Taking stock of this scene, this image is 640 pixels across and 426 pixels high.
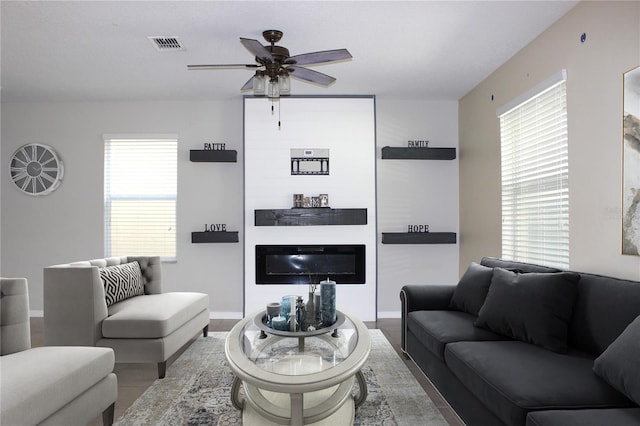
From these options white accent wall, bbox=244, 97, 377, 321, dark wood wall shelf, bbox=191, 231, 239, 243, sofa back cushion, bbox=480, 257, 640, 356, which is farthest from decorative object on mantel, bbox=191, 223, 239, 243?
sofa back cushion, bbox=480, 257, 640, 356

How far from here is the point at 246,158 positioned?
484 cm

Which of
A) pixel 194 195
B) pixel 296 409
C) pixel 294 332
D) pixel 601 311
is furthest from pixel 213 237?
pixel 601 311

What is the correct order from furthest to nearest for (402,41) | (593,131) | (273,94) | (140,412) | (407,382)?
(402,41)
(273,94)
(407,382)
(593,131)
(140,412)

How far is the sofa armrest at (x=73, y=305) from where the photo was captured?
2908 mm

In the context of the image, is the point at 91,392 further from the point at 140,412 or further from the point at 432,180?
the point at 432,180

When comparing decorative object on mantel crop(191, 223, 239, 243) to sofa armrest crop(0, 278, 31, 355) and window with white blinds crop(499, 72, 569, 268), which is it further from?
window with white blinds crop(499, 72, 569, 268)

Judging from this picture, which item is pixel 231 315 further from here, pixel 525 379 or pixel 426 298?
pixel 525 379

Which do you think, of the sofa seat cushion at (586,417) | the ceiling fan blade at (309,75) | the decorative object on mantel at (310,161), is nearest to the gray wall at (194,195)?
the decorative object on mantel at (310,161)

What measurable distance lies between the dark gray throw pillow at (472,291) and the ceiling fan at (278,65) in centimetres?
196

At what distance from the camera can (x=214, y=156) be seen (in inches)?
191

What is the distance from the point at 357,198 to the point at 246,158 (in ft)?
4.96

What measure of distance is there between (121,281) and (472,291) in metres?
3.01

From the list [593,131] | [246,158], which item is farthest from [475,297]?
[246,158]

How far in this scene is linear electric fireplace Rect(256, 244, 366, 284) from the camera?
483 centimetres
